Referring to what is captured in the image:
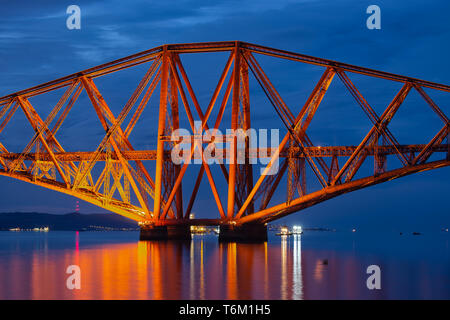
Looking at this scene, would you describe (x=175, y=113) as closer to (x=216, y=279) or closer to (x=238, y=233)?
(x=238, y=233)

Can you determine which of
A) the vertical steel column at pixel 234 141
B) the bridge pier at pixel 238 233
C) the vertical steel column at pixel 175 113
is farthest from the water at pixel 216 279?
the vertical steel column at pixel 175 113

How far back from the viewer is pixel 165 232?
7312 cm

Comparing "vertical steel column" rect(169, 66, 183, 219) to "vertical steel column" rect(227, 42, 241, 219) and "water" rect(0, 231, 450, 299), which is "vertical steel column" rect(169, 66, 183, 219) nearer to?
"vertical steel column" rect(227, 42, 241, 219)

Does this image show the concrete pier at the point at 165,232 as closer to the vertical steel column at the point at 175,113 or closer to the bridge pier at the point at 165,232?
the bridge pier at the point at 165,232

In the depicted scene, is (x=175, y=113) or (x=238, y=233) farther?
(x=175, y=113)

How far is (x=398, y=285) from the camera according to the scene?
3938 cm

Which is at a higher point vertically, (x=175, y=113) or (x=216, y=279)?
(x=175, y=113)

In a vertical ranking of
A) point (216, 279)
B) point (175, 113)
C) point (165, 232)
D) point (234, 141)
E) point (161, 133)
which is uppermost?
point (175, 113)

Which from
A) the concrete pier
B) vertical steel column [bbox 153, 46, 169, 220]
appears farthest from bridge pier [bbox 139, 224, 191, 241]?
vertical steel column [bbox 153, 46, 169, 220]

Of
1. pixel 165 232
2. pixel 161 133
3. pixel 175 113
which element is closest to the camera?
pixel 161 133

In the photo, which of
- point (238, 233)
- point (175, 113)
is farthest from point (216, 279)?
point (175, 113)
